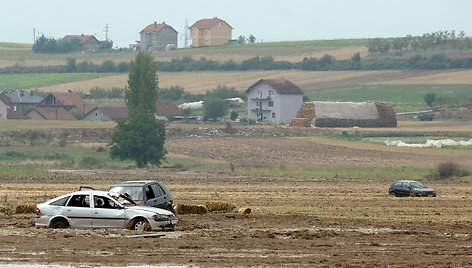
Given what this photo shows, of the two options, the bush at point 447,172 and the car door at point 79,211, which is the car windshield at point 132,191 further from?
the bush at point 447,172

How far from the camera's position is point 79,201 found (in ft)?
98.0

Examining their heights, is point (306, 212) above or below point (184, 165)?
above

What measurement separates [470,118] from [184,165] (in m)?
57.9

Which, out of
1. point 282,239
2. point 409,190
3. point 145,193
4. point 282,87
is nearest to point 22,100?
point 282,87

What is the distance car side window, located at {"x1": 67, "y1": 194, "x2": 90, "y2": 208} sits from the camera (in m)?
29.8

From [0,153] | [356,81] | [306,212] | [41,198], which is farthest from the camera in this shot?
[356,81]

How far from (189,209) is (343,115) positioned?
95140 millimetres

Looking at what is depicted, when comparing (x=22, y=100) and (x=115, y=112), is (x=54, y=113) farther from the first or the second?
(x=115, y=112)

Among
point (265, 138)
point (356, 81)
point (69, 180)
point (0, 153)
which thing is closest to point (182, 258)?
point (69, 180)

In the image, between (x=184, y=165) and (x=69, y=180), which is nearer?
(x=69, y=180)

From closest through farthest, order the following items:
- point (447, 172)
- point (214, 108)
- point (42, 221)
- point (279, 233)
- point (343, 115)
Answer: point (42, 221) < point (279, 233) < point (447, 172) < point (343, 115) < point (214, 108)

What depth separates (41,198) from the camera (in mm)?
44531

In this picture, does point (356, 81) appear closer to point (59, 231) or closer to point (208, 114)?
point (208, 114)

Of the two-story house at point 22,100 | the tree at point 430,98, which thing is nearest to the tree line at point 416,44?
the tree at point 430,98
